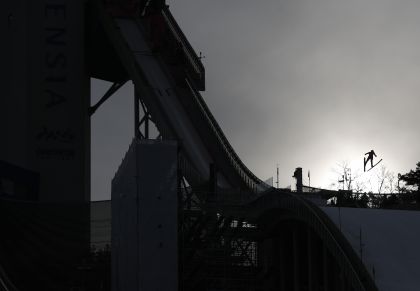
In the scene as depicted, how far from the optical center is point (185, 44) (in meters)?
55.5

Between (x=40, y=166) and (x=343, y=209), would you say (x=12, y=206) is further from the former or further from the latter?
(x=343, y=209)

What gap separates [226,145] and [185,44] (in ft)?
32.2

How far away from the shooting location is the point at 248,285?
3556cm

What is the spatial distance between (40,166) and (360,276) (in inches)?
1253

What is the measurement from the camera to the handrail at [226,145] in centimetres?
4519

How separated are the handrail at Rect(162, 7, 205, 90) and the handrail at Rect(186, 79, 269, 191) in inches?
128

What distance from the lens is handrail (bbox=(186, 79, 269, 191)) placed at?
45.2 meters

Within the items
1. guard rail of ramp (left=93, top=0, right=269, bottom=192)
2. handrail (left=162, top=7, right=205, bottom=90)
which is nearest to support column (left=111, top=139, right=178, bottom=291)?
guard rail of ramp (left=93, top=0, right=269, bottom=192)

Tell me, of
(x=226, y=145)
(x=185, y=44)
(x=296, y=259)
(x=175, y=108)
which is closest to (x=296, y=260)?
(x=296, y=259)

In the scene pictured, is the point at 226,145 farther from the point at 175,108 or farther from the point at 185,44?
the point at 185,44

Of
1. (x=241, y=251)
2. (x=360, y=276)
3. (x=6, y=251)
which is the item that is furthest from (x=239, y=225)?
(x=360, y=276)

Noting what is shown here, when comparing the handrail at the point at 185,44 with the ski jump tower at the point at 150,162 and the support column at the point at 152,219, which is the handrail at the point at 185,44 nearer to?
the ski jump tower at the point at 150,162

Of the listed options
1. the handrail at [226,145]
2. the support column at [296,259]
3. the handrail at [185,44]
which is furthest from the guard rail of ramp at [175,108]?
the support column at [296,259]

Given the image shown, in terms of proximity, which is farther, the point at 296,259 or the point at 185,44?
the point at 185,44
